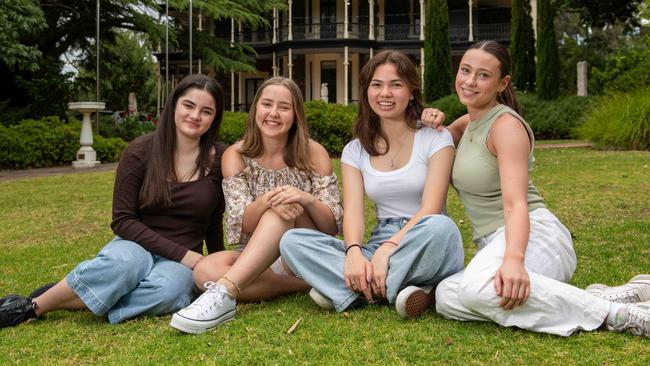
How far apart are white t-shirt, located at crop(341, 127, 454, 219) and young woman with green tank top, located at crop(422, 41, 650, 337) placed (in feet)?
0.29

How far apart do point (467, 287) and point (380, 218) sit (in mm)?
692

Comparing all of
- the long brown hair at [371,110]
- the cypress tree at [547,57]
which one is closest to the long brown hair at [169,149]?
the long brown hair at [371,110]

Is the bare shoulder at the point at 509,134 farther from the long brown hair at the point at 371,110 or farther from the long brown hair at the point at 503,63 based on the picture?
the long brown hair at the point at 371,110

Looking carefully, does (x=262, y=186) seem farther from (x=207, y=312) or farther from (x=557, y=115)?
(x=557, y=115)

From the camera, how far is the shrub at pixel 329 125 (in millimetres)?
13836

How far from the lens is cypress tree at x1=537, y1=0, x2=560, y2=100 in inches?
766

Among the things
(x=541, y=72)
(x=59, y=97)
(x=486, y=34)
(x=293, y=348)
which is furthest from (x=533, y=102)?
(x=293, y=348)

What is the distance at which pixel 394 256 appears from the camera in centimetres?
302

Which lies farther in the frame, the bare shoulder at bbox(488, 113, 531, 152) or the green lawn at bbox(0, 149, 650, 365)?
the bare shoulder at bbox(488, 113, 531, 152)

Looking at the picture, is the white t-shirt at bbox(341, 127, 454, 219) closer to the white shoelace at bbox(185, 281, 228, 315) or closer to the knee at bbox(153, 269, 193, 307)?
the white shoelace at bbox(185, 281, 228, 315)

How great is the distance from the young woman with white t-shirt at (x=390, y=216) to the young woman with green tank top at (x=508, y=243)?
3.9 inches

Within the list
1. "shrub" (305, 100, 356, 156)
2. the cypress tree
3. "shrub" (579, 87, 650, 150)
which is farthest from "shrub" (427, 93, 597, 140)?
"shrub" (305, 100, 356, 156)

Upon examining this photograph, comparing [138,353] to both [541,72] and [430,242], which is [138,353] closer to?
[430,242]

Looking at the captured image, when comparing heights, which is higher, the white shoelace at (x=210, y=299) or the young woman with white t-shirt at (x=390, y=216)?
the young woman with white t-shirt at (x=390, y=216)
